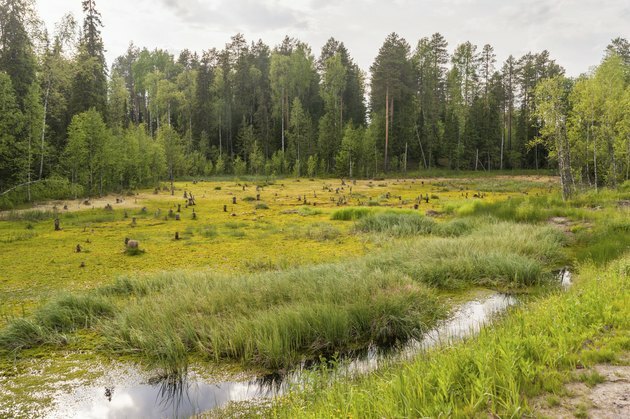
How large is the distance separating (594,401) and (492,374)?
0.87 m

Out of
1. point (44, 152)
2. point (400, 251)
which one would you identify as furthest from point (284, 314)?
point (44, 152)

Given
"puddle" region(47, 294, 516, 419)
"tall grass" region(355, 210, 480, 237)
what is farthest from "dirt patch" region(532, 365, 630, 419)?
"tall grass" region(355, 210, 480, 237)

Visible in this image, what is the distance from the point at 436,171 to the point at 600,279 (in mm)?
48941

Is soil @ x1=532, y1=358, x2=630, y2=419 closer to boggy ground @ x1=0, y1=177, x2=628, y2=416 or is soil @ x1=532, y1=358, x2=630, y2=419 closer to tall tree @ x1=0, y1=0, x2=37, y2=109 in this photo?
boggy ground @ x1=0, y1=177, x2=628, y2=416

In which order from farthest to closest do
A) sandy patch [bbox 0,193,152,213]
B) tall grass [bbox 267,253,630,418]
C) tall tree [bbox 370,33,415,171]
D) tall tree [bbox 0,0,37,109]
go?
tall tree [bbox 370,33,415,171] → tall tree [bbox 0,0,37,109] → sandy patch [bbox 0,193,152,213] → tall grass [bbox 267,253,630,418]

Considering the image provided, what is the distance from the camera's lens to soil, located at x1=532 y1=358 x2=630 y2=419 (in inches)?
132

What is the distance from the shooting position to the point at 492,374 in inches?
152

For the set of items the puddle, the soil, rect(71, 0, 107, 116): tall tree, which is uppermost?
rect(71, 0, 107, 116): tall tree

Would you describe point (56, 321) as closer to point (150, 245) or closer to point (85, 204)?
point (150, 245)

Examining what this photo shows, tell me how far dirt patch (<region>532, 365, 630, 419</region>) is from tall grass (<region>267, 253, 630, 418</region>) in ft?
0.43

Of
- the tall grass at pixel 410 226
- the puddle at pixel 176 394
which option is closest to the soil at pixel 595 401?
the puddle at pixel 176 394

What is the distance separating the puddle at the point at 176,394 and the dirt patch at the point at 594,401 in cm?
→ 221

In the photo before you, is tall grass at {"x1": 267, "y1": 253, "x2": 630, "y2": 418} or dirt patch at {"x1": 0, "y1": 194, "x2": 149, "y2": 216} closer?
tall grass at {"x1": 267, "y1": 253, "x2": 630, "y2": 418}

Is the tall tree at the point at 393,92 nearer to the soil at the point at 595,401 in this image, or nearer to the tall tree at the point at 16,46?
the tall tree at the point at 16,46
